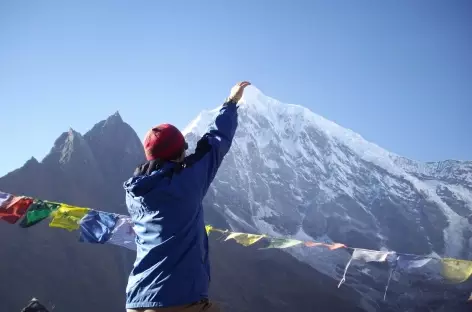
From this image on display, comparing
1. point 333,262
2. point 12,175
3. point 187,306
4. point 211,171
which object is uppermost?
point 211,171

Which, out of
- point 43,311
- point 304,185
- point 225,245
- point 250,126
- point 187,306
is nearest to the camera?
point 187,306

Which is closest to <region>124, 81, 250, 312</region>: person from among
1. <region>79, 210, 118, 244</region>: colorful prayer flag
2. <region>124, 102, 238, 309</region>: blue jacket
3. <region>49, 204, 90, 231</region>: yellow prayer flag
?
<region>124, 102, 238, 309</region>: blue jacket

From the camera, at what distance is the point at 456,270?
11180 millimetres

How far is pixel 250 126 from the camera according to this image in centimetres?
14750

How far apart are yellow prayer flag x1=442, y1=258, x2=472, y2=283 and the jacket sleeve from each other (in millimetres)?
11193

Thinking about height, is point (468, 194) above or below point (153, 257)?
above

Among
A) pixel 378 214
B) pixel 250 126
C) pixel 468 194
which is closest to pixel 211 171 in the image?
pixel 378 214

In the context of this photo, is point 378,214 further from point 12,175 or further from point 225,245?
point 12,175

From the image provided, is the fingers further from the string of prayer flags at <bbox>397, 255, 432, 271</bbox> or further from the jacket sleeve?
the string of prayer flags at <bbox>397, 255, 432, 271</bbox>

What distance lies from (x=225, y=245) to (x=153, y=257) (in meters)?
47.5

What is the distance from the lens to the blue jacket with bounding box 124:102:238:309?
2.11 meters

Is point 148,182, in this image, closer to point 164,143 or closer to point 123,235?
point 164,143

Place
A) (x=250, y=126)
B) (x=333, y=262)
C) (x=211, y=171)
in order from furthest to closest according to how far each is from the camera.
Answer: (x=250, y=126), (x=333, y=262), (x=211, y=171)

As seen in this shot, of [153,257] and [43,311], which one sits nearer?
[153,257]
